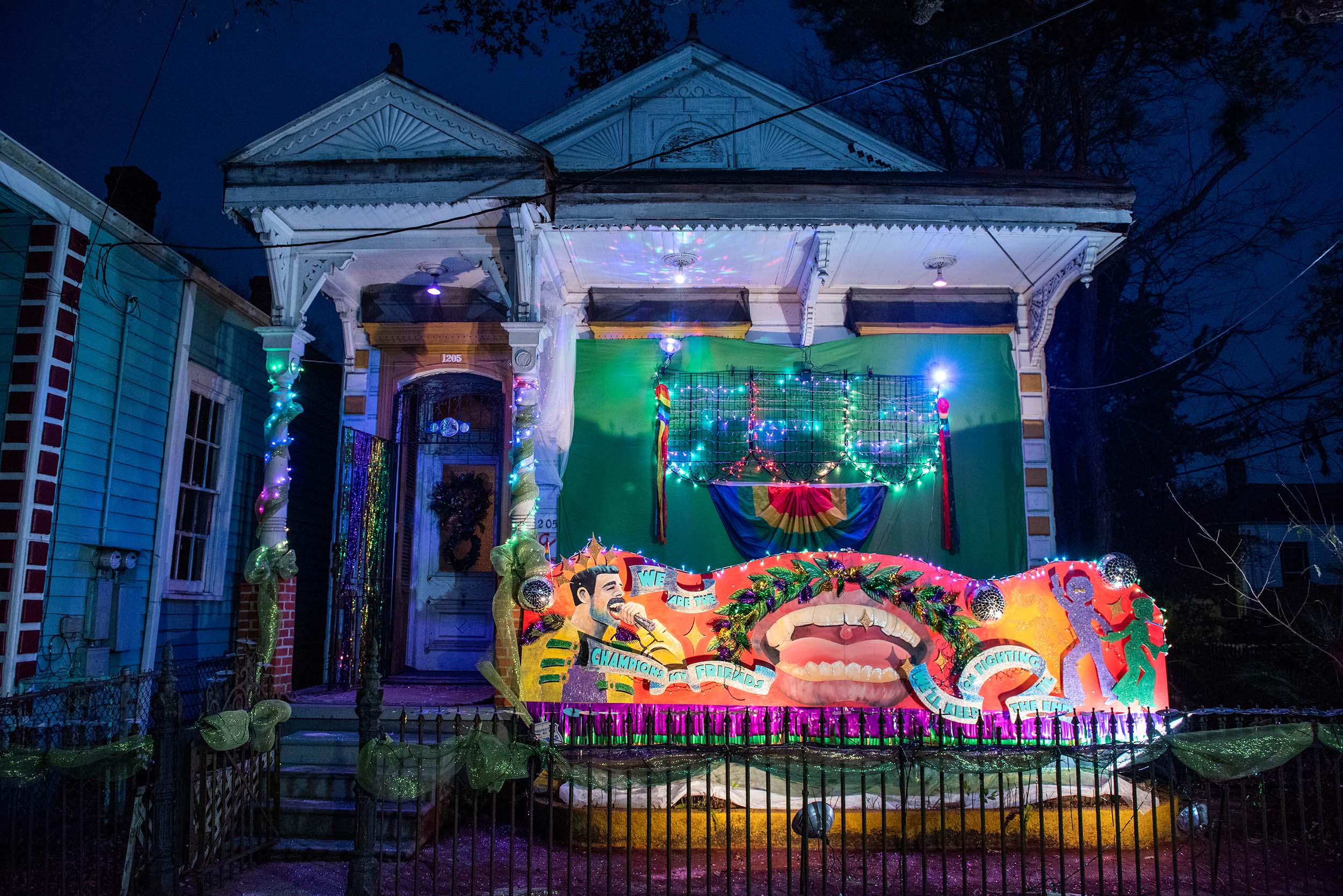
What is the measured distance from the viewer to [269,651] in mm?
8867

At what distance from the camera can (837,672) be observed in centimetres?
777

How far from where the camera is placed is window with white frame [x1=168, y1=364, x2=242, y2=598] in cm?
993

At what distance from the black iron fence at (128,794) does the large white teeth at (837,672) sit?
4.01 metres

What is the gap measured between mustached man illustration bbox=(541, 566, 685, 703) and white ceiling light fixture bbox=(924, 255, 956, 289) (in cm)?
488

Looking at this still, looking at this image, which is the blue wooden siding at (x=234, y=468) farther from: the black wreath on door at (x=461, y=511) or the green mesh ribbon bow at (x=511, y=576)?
the green mesh ribbon bow at (x=511, y=576)

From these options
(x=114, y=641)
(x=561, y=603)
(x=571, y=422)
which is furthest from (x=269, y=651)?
(x=571, y=422)

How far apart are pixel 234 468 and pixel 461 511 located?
2589 mm

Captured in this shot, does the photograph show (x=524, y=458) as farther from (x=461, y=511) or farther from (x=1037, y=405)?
(x=1037, y=405)

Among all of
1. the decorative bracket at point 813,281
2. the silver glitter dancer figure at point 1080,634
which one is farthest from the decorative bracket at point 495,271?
the silver glitter dancer figure at point 1080,634

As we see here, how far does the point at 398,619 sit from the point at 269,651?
1862 mm

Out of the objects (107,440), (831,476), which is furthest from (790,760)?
(107,440)

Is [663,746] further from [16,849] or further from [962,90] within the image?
[962,90]

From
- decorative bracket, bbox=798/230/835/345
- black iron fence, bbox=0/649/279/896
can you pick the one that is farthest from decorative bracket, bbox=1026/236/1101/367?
black iron fence, bbox=0/649/279/896

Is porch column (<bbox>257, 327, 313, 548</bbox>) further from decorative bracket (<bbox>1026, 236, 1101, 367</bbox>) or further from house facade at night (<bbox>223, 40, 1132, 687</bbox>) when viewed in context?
decorative bracket (<bbox>1026, 236, 1101, 367</bbox>)
